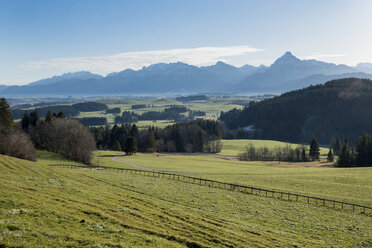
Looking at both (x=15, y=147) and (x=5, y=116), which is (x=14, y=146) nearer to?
(x=15, y=147)

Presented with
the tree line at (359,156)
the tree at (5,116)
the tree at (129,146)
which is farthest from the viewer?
the tree at (129,146)

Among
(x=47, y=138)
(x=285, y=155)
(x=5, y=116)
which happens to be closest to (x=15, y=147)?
(x=5, y=116)

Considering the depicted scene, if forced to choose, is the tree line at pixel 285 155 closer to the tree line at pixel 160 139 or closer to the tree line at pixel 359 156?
the tree line at pixel 359 156

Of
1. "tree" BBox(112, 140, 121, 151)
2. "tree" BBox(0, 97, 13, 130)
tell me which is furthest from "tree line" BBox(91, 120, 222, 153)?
"tree" BBox(0, 97, 13, 130)

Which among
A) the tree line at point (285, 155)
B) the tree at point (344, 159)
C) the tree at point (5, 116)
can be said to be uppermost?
the tree at point (5, 116)

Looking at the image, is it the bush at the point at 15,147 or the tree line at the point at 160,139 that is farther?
the tree line at the point at 160,139

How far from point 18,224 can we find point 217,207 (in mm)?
22343

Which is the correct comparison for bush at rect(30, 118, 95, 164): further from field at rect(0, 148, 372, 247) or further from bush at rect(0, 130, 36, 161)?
field at rect(0, 148, 372, 247)

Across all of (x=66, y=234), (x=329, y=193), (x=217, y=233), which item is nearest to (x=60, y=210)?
(x=66, y=234)

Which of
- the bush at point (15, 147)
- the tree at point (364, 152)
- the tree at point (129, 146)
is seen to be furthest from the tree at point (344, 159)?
the bush at point (15, 147)

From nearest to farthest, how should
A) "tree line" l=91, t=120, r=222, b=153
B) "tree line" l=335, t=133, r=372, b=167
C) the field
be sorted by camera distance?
1. the field
2. "tree line" l=335, t=133, r=372, b=167
3. "tree line" l=91, t=120, r=222, b=153

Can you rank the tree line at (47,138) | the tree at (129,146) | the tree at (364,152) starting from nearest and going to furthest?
the tree line at (47,138) → the tree at (364,152) → the tree at (129,146)

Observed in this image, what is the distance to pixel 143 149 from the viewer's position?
5551 inches

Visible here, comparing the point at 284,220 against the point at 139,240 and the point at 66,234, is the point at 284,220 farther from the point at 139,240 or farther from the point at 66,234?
the point at 66,234
